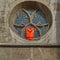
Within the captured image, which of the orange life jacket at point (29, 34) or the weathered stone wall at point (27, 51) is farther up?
the orange life jacket at point (29, 34)

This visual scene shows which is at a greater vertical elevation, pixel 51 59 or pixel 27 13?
pixel 27 13

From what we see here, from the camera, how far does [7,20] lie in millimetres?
12461

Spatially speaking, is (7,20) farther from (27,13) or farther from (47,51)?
(47,51)

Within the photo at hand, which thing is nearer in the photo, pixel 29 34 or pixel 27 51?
pixel 27 51

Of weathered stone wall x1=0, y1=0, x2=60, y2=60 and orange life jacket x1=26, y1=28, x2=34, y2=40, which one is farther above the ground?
orange life jacket x1=26, y1=28, x2=34, y2=40

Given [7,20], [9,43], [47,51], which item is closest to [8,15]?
[7,20]

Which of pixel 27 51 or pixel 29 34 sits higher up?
pixel 29 34

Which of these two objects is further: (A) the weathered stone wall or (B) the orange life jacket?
(B) the orange life jacket

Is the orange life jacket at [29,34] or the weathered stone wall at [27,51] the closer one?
the weathered stone wall at [27,51]

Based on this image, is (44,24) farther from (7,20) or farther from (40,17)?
(7,20)

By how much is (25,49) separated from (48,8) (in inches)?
65.9

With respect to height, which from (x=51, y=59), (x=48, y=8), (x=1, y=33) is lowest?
(x=51, y=59)

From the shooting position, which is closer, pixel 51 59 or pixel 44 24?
pixel 51 59

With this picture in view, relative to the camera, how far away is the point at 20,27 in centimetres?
1273
